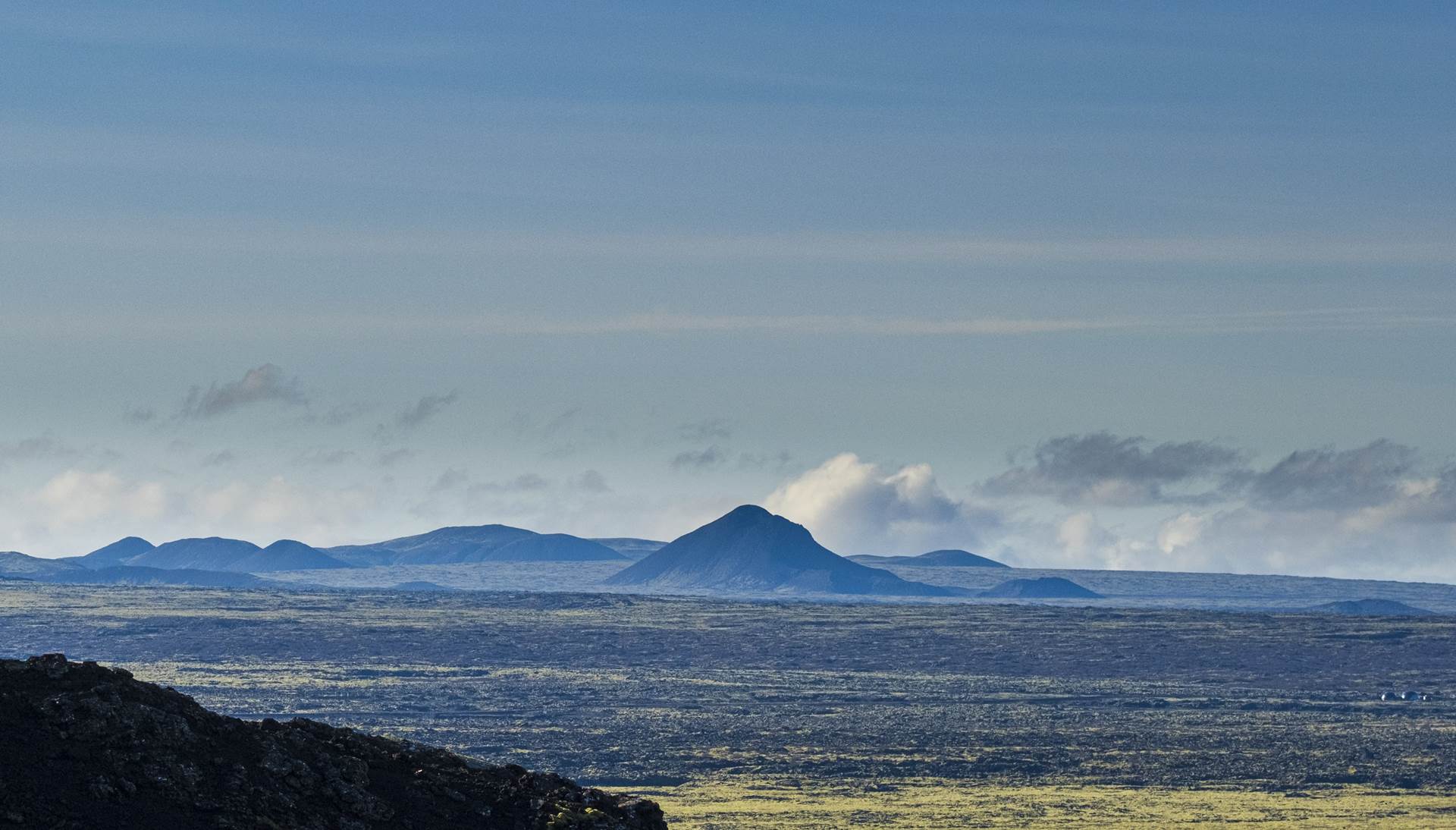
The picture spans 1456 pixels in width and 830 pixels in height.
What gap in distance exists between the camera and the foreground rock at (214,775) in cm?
2942

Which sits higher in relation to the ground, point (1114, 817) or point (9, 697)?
point (9, 697)

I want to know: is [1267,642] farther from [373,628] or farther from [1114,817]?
[1114,817]

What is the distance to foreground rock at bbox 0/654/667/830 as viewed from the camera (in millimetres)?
29422

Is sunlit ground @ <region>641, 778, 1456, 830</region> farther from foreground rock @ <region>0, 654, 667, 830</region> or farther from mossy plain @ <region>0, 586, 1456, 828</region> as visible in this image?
foreground rock @ <region>0, 654, 667, 830</region>

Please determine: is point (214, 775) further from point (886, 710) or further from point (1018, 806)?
point (886, 710)

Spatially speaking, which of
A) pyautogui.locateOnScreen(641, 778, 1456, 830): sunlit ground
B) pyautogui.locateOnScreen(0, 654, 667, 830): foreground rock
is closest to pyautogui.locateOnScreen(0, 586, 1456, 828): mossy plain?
pyautogui.locateOnScreen(641, 778, 1456, 830): sunlit ground

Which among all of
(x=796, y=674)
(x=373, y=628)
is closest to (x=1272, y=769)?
(x=796, y=674)

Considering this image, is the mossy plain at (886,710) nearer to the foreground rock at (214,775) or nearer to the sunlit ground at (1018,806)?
the sunlit ground at (1018,806)

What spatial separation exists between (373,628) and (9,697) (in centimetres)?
16644

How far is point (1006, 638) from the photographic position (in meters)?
196

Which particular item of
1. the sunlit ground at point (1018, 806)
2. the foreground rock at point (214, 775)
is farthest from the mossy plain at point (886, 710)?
the foreground rock at point (214, 775)

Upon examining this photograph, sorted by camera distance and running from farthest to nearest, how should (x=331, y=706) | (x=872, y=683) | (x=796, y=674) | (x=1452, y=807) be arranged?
(x=796, y=674) → (x=872, y=683) → (x=331, y=706) → (x=1452, y=807)

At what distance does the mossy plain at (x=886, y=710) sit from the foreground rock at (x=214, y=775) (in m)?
38.4

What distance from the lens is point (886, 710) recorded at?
417ft
